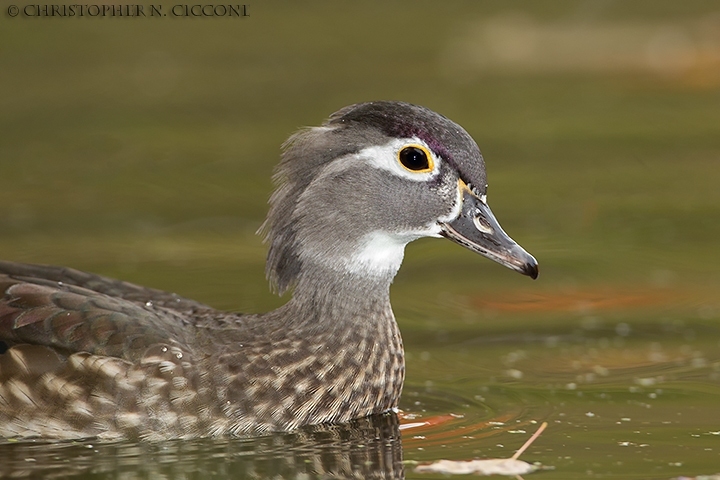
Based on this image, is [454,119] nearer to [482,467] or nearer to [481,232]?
[481,232]

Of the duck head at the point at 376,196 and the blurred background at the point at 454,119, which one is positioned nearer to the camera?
the duck head at the point at 376,196

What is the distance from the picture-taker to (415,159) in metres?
6.64

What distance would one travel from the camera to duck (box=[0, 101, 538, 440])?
6.32m

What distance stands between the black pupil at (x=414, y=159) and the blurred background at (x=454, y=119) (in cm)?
109

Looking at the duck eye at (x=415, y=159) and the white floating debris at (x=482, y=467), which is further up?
the duck eye at (x=415, y=159)

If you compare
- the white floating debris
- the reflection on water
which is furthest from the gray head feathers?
the white floating debris

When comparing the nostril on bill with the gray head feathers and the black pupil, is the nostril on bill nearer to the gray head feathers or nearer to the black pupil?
the gray head feathers

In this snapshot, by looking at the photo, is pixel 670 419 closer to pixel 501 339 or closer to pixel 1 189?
pixel 501 339

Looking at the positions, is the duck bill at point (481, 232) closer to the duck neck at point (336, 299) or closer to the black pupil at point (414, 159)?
the black pupil at point (414, 159)

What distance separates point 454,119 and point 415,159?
4951mm

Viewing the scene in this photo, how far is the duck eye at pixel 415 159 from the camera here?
659cm

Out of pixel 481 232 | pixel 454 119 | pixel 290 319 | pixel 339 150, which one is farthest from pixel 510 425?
pixel 454 119

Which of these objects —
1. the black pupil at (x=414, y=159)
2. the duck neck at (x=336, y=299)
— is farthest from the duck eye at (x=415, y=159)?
the duck neck at (x=336, y=299)

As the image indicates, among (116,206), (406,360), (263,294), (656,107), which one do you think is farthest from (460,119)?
(406,360)
